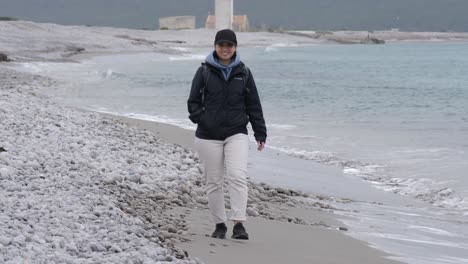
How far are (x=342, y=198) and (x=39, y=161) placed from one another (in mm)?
3707

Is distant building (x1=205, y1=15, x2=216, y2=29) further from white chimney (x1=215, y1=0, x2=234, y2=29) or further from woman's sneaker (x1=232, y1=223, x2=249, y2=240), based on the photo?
woman's sneaker (x1=232, y1=223, x2=249, y2=240)

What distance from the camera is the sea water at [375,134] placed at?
27.3ft

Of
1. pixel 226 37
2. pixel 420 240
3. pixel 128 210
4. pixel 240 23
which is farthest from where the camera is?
pixel 240 23

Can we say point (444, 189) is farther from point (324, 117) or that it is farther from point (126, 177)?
point (324, 117)

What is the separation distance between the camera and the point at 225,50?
6.23 m

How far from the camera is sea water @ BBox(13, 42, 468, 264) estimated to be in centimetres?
833

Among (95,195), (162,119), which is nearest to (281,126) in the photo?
(162,119)

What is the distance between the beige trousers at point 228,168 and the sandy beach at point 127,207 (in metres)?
0.26

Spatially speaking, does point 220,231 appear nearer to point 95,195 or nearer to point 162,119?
point 95,195

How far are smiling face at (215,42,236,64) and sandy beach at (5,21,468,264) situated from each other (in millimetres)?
1370

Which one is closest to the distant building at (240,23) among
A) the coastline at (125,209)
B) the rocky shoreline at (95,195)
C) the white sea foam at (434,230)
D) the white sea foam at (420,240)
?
the rocky shoreline at (95,195)

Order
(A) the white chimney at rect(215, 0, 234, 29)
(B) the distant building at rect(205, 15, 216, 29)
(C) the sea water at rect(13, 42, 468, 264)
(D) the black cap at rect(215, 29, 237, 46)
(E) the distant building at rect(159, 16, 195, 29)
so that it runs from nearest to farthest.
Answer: (D) the black cap at rect(215, 29, 237, 46)
(C) the sea water at rect(13, 42, 468, 264)
(A) the white chimney at rect(215, 0, 234, 29)
(B) the distant building at rect(205, 15, 216, 29)
(E) the distant building at rect(159, 16, 195, 29)

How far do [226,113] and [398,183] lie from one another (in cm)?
589

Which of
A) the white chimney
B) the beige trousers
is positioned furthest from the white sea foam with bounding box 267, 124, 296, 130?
the white chimney
